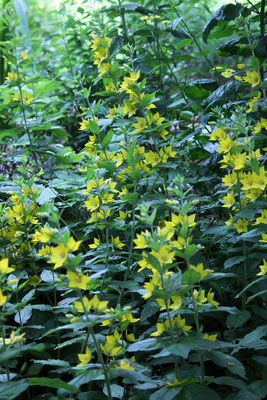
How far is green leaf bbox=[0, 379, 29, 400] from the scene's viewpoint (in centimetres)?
102

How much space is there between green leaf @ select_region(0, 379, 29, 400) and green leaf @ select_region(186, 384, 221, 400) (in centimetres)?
45

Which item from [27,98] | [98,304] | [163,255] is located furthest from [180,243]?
[27,98]

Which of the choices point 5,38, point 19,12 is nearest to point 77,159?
point 5,38

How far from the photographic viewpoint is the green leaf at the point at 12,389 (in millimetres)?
1025

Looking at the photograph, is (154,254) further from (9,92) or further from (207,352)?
(9,92)

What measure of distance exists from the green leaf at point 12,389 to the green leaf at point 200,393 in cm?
45

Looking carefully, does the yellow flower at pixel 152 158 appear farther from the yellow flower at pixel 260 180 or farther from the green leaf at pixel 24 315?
the green leaf at pixel 24 315

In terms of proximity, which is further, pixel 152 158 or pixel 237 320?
pixel 152 158

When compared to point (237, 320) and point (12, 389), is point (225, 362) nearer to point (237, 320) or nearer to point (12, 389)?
point (237, 320)

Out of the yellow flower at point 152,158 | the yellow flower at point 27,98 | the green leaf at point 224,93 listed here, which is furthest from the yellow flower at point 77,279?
the yellow flower at point 27,98

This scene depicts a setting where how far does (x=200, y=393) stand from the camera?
1201 mm

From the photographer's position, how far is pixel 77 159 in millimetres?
2219

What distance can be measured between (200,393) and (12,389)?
50cm

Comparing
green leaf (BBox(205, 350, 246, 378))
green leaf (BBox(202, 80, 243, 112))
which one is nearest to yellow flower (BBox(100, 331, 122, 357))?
green leaf (BBox(205, 350, 246, 378))
